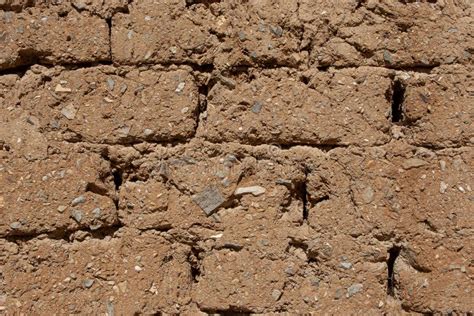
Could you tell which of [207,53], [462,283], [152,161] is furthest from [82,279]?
[462,283]

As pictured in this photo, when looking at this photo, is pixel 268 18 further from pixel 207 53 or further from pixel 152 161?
pixel 152 161

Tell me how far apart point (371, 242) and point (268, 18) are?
0.75m

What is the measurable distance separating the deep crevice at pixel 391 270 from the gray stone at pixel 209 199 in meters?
0.55

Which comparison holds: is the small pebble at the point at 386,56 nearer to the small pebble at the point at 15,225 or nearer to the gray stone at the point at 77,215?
the gray stone at the point at 77,215

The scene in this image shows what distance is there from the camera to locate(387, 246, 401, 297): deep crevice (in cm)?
213

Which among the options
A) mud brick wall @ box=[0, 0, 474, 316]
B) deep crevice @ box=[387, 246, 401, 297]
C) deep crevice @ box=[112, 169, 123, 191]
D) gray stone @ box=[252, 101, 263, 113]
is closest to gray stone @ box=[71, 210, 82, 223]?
mud brick wall @ box=[0, 0, 474, 316]

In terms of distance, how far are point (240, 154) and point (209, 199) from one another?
17 centimetres

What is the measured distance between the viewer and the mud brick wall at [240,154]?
6.77 feet

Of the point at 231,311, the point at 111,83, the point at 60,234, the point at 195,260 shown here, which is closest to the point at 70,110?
the point at 111,83

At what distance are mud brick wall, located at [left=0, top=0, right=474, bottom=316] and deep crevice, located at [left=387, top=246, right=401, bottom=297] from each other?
0.01m

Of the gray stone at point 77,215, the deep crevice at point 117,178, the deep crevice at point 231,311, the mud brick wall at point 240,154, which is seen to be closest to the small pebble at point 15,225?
the mud brick wall at point 240,154

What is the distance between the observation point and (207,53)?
6.86 feet

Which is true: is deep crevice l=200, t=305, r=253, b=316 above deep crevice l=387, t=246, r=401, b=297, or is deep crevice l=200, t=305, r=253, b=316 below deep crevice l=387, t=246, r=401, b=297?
below

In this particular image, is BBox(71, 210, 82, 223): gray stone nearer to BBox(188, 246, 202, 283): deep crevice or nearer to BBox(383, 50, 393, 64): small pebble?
BBox(188, 246, 202, 283): deep crevice
